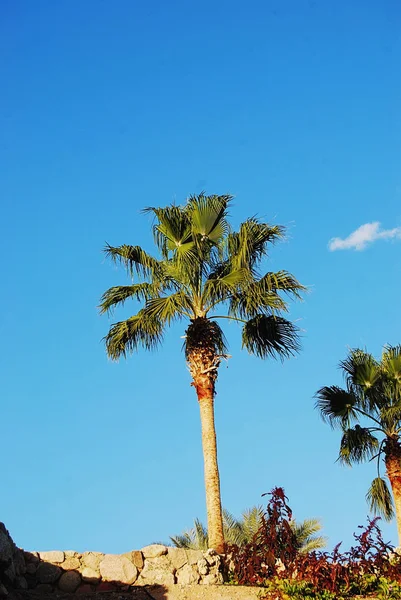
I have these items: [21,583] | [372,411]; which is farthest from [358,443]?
[21,583]

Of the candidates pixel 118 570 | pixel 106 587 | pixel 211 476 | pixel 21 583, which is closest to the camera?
pixel 21 583

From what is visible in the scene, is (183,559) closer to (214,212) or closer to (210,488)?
(210,488)

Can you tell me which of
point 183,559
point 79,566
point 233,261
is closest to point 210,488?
point 183,559

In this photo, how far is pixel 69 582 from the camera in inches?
483

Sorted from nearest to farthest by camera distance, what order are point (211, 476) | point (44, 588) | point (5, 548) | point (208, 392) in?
point (5, 548) < point (44, 588) < point (211, 476) < point (208, 392)

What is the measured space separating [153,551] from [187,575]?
683 millimetres

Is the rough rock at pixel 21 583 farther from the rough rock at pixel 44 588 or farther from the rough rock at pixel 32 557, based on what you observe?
the rough rock at pixel 32 557

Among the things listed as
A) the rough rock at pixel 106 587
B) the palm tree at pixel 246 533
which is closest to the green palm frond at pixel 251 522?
the palm tree at pixel 246 533

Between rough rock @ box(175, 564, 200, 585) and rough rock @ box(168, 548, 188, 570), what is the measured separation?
0.11m

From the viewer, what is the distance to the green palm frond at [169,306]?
15633 mm

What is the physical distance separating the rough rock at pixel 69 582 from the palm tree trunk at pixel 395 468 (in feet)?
30.4

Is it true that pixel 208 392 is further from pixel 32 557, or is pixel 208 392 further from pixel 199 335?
pixel 32 557

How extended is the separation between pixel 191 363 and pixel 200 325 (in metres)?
0.80

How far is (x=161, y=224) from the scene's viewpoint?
657 inches
